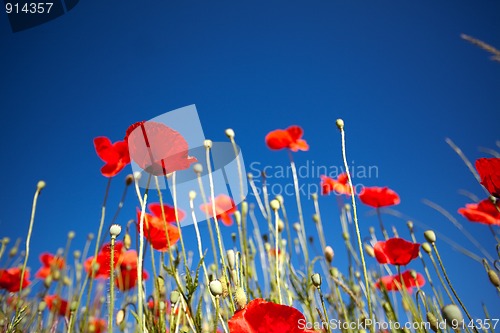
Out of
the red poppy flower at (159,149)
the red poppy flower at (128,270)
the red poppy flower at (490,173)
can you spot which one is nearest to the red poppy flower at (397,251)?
the red poppy flower at (490,173)

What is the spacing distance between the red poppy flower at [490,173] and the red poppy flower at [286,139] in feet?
3.81

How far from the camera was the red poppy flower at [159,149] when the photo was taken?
0.87 metres

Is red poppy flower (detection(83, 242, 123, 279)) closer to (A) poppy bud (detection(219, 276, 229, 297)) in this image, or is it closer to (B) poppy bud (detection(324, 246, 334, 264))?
(A) poppy bud (detection(219, 276, 229, 297))

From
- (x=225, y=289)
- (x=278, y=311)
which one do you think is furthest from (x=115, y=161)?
(x=278, y=311)

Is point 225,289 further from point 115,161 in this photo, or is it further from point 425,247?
point 425,247

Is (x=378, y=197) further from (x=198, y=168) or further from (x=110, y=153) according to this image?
(x=110, y=153)

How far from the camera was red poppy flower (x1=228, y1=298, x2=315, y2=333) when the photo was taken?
0.64m

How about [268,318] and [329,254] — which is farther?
[329,254]

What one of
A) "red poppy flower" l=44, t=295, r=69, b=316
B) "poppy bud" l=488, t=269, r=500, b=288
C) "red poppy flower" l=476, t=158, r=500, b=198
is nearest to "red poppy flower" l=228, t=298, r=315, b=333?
"poppy bud" l=488, t=269, r=500, b=288

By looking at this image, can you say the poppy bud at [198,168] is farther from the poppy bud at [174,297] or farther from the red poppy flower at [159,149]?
the poppy bud at [174,297]

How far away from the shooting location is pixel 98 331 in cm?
184

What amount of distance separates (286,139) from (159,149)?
1.27 m

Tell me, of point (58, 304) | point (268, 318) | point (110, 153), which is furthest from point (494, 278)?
point (58, 304)

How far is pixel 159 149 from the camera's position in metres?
0.90
